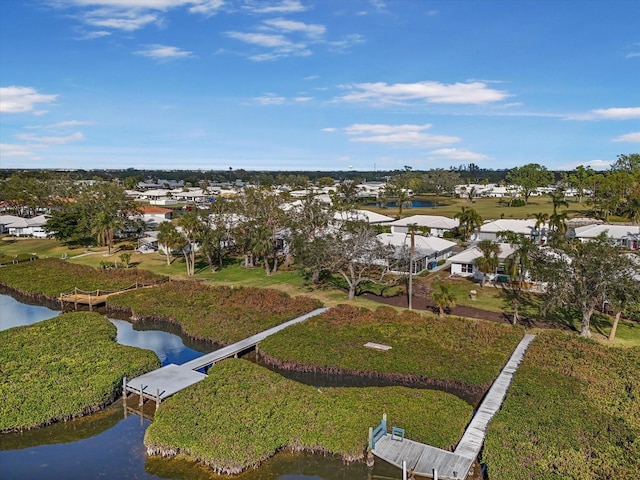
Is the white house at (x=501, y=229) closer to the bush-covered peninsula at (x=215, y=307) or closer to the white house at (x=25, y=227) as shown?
the bush-covered peninsula at (x=215, y=307)

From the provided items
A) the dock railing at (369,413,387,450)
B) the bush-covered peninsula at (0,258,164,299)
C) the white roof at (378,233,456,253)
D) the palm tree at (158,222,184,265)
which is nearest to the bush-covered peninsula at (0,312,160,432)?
the bush-covered peninsula at (0,258,164,299)

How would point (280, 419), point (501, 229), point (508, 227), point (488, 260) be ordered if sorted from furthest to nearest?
point (508, 227), point (501, 229), point (488, 260), point (280, 419)

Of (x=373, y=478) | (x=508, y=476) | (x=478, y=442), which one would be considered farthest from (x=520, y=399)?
(x=373, y=478)

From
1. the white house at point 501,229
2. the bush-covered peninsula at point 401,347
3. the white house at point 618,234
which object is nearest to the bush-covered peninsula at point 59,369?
the bush-covered peninsula at point 401,347

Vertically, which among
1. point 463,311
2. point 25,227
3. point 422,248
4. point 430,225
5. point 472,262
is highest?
point 430,225

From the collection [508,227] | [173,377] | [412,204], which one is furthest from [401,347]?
[412,204]

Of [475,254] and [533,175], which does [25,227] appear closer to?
[475,254]

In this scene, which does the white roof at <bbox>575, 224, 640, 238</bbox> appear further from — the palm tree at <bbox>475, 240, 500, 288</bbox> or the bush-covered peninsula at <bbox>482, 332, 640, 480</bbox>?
the bush-covered peninsula at <bbox>482, 332, 640, 480</bbox>
